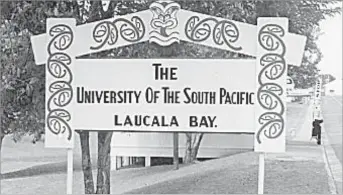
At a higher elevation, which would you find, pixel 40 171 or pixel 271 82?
pixel 271 82

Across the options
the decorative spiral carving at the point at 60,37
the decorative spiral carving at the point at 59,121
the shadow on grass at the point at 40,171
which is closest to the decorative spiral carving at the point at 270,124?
the decorative spiral carving at the point at 59,121

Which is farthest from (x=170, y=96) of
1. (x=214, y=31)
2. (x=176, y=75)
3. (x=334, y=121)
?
(x=334, y=121)

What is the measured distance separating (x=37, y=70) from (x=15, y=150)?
30889 millimetres

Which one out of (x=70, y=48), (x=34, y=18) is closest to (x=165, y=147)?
(x=34, y=18)

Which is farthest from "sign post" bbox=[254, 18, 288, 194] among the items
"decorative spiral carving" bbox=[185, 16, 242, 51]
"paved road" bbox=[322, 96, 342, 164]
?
"paved road" bbox=[322, 96, 342, 164]

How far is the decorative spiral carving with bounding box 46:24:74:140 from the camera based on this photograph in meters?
7.12

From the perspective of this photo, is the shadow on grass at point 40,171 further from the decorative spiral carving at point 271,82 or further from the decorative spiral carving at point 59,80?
the decorative spiral carving at point 271,82

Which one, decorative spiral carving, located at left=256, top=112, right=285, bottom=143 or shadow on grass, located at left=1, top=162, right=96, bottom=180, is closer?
decorative spiral carving, located at left=256, top=112, right=285, bottom=143

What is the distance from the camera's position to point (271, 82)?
6.91 metres

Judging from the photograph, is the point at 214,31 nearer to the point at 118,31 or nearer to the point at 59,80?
the point at 118,31

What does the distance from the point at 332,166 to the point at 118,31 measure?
1221 cm

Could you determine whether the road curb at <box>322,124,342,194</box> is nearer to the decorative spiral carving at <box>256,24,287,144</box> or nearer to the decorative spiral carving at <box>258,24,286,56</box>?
the decorative spiral carving at <box>256,24,287,144</box>

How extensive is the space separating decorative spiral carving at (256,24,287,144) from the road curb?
648 centimetres

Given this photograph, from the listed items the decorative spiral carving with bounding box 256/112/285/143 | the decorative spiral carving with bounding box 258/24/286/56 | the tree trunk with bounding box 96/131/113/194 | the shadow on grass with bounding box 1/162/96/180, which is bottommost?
the shadow on grass with bounding box 1/162/96/180
